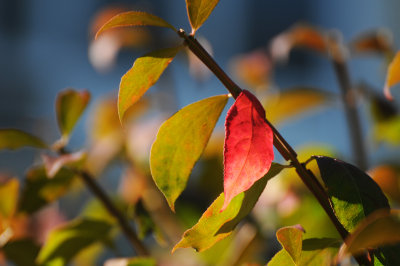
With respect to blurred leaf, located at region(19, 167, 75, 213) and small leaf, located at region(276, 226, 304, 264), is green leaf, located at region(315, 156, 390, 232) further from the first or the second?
blurred leaf, located at region(19, 167, 75, 213)

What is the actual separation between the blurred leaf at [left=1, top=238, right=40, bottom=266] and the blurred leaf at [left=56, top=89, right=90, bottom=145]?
4.7 inches

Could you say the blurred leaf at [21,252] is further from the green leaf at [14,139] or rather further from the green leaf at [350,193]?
the green leaf at [350,193]

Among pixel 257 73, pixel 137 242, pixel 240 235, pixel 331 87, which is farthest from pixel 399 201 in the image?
pixel 331 87

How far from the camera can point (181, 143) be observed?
41 centimetres

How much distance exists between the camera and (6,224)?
0.62 metres

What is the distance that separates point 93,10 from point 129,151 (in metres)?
5.82

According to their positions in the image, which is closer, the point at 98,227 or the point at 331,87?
the point at 98,227

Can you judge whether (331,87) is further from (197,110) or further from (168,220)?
(197,110)

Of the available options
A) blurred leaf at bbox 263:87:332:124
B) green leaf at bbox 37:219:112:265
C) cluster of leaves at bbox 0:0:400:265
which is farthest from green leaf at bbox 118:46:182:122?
blurred leaf at bbox 263:87:332:124

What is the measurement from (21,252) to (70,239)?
0.05 metres

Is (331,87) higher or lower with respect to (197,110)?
lower

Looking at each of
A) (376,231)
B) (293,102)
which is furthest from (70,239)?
(293,102)

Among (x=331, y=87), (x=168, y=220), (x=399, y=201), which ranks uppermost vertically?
(x=168, y=220)

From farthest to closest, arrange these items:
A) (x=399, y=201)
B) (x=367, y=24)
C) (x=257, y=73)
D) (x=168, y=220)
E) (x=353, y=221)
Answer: (x=367, y=24) → (x=257, y=73) → (x=168, y=220) → (x=399, y=201) → (x=353, y=221)
